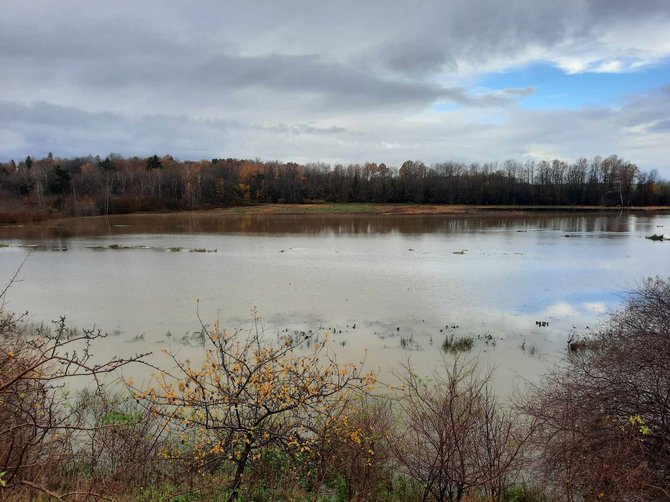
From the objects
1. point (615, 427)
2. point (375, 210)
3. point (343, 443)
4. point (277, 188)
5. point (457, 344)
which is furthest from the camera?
point (277, 188)

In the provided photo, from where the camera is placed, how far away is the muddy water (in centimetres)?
1321

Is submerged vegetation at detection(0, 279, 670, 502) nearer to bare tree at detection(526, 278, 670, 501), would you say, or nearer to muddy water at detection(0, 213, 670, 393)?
bare tree at detection(526, 278, 670, 501)

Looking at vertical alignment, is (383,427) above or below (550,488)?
above

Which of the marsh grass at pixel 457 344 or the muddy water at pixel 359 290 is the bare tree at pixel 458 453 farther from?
the marsh grass at pixel 457 344

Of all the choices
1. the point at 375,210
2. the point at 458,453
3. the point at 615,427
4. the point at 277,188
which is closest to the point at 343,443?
the point at 458,453

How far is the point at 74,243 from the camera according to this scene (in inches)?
1432

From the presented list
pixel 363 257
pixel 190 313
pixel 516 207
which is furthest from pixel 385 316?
pixel 516 207

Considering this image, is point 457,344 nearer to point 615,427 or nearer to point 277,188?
point 615,427

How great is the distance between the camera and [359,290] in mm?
19781

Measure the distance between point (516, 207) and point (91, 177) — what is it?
81.9 m

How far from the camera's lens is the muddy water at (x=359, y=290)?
43.3 feet

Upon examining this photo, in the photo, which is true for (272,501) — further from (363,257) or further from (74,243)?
(74,243)

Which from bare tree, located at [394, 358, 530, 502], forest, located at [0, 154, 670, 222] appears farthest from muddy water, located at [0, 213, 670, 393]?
forest, located at [0, 154, 670, 222]

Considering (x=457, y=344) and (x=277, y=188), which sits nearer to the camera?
(x=457, y=344)
